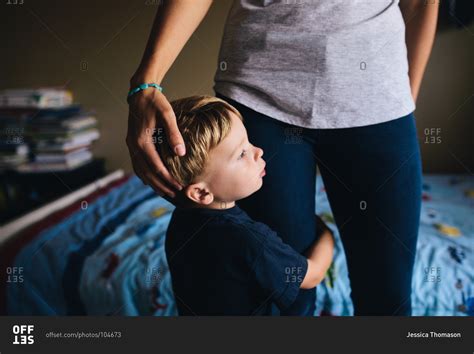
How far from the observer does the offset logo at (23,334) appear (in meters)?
0.94

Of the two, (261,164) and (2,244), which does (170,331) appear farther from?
(2,244)

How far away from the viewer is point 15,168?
4.15ft

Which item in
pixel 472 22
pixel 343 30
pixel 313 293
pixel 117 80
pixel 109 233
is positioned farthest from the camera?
pixel 109 233

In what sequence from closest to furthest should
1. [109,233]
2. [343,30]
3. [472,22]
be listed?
[343,30], [472,22], [109,233]

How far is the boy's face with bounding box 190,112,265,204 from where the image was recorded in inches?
28.1

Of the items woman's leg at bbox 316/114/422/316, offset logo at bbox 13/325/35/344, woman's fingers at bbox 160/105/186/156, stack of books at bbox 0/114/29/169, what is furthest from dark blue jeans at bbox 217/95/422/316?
stack of books at bbox 0/114/29/169

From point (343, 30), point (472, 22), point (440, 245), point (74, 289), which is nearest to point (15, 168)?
point (74, 289)

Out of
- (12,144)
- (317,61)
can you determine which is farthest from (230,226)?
(12,144)

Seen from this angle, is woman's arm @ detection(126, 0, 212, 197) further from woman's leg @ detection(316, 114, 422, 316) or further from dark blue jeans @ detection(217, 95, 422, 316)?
woman's leg @ detection(316, 114, 422, 316)

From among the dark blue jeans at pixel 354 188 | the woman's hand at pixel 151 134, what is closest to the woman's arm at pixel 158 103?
the woman's hand at pixel 151 134

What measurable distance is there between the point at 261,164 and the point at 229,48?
0.19 metres

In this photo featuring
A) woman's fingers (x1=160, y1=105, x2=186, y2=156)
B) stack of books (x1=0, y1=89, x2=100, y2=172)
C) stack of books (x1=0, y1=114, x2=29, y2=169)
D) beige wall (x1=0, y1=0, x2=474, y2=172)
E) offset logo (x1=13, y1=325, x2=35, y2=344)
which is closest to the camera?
woman's fingers (x1=160, y1=105, x2=186, y2=156)

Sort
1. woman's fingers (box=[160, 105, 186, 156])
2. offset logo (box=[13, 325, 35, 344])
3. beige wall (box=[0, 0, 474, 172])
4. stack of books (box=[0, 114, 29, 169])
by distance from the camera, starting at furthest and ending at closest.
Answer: stack of books (box=[0, 114, 29, 169]) → beige wall (box=[0, 0, 474, 172]) → offset logo (box=[13, 325, 35, 344]) → woman's fingers (box=[160, 105, 186, 156])

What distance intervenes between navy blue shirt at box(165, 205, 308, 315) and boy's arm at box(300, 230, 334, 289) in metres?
0.03
